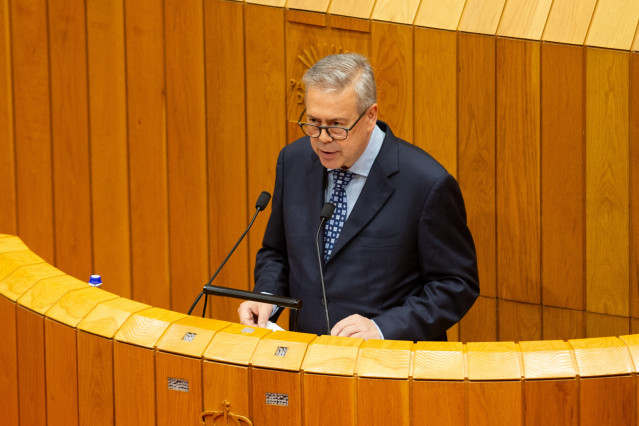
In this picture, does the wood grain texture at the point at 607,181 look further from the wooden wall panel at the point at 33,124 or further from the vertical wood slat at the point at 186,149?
the wooden wall panel at the point at 33,124

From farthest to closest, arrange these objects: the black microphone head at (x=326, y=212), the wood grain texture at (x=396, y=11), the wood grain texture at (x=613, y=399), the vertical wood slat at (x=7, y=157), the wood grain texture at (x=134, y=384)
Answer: the vertical wood slat at (x=7, y=157), the wood grain texture at (x=396, y=11), the black microphone head at (x=326, y=212), the wood grain texture at (x=134, y=384), the wood grain texture at (x=613, y=399)

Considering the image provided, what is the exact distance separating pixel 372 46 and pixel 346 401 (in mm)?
2020

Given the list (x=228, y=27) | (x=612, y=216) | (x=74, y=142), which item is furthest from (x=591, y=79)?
(x=74, y=142)

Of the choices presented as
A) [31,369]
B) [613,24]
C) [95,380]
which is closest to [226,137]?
[613,24]

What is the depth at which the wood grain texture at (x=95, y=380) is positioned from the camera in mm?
2307

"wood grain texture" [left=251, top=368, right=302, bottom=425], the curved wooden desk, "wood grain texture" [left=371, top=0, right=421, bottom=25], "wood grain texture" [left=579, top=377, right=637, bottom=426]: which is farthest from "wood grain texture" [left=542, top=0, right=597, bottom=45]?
Result: "wood grain texture" [left=251, top=368, right=302, bottom=425]

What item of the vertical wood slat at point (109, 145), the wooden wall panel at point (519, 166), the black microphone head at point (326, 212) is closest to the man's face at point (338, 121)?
the black microphone head at point (326, 212)

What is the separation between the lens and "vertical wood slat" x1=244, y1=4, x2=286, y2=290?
411 centimetres

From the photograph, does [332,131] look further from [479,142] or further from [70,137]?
[70,137]

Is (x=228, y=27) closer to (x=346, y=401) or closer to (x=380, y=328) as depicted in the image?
(x=380, y=328)

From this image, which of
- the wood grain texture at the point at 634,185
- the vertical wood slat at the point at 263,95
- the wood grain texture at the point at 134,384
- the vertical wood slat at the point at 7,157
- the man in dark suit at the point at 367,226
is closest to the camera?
the wood grain texture at the point at 134,384

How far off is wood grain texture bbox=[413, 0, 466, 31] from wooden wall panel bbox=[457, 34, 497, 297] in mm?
65

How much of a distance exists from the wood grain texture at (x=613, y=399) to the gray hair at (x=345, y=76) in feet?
3.62

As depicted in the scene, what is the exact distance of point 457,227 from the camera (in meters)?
2.93
